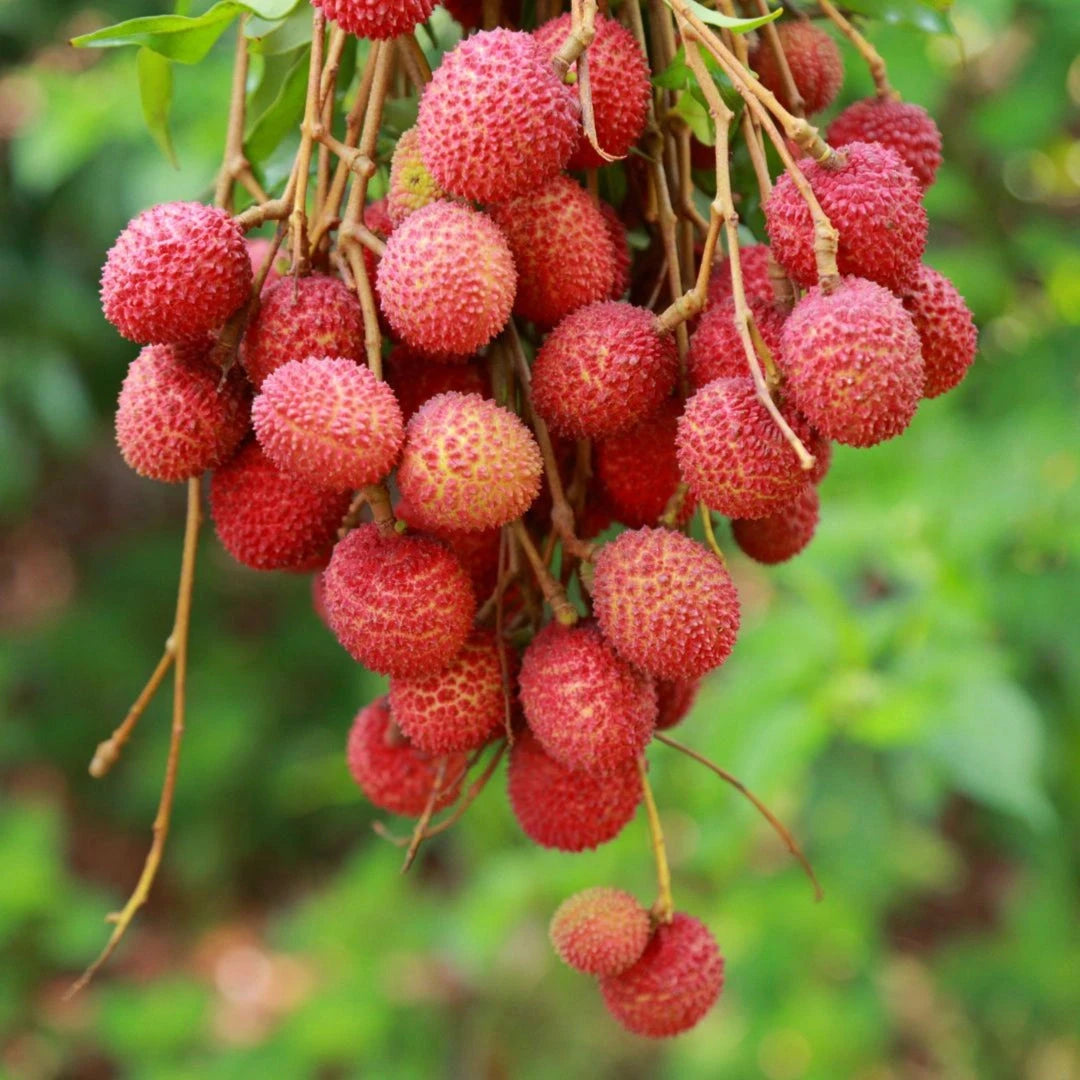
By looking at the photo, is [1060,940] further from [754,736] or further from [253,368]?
[253,368]

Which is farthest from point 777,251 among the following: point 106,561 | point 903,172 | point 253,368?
point 106,561

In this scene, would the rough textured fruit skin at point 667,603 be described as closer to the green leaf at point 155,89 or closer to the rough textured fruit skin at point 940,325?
the rough textured fruit skin at point 940,325

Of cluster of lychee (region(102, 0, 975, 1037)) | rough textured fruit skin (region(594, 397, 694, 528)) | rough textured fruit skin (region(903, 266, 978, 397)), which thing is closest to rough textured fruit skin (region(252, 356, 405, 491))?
cluster of lychee (region(102, 0, 975, 1037))

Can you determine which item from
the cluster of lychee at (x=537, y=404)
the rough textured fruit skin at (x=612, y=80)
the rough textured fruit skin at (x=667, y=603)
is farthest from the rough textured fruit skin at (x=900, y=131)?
the rough textured fruit skin at (x=667, y=603)

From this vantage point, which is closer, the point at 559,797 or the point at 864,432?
the point at 864,432

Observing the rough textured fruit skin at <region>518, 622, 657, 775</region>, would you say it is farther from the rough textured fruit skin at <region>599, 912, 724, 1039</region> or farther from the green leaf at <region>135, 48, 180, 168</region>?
the green leaf at <region>135, 48, 180, 168</region>

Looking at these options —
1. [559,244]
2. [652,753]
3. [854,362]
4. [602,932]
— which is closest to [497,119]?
[559,244]

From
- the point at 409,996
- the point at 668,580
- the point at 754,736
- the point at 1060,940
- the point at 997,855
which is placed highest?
the point at 668,580
